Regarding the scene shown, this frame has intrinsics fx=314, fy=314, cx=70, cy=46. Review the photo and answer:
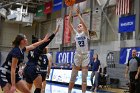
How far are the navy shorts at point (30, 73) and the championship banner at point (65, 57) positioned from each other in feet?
54.2

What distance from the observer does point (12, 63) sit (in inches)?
234

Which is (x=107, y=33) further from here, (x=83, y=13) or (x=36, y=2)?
(x=36, y=2)

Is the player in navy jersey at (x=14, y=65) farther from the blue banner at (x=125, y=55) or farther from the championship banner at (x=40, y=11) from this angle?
the championship banner at (x=40, y=11)

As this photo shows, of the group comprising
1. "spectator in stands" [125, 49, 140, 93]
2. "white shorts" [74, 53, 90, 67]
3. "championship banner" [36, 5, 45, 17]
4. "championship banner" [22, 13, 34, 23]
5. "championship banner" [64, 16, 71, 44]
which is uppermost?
"championship banner" [36, 5, 45, 17]

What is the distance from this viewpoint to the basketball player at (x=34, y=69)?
7.50 m

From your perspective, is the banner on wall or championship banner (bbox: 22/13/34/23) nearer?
the banner on wall

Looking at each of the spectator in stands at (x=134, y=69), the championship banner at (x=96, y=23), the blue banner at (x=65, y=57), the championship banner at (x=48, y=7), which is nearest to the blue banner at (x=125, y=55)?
the spectator in stands at (x=134, y=69)

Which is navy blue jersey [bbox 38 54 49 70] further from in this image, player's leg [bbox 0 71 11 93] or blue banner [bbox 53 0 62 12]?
blue banner [bbox 53 0 62 12]

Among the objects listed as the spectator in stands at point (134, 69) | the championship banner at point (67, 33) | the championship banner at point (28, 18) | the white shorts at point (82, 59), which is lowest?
the spectator in stands at point (134, 69)

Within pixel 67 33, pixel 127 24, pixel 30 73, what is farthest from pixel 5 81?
pixel 67 33

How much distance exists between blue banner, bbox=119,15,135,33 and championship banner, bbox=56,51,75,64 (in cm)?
488

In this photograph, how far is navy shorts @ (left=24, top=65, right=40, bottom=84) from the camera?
24.5 ft

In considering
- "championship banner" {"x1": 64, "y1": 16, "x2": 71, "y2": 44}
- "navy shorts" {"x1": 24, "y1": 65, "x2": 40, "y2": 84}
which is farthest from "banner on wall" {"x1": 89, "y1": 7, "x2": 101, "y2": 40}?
"navy shorts" {"x1": 24, "y1": 65, "x2": 40, "y2": 84}

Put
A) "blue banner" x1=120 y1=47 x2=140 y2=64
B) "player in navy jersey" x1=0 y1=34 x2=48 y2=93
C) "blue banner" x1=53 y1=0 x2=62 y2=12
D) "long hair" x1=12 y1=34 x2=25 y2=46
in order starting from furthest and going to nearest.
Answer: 1. "blue banner" x1=53 y1=0 x2=62 y2=12
2. "blue banner" x1=120 y1=47 x2=140 y2=64
3. "long hair" x1=12 y1=34 x2=25 y2=46
4. "player in navy jersey" x1=0 y1=34 x2=48 y2=93
